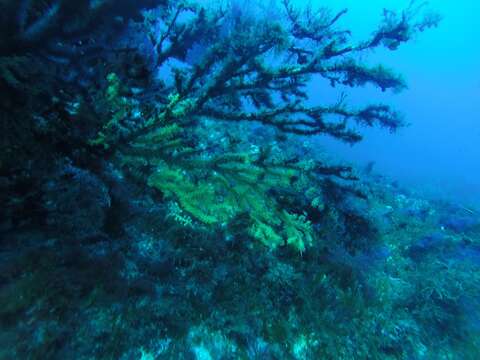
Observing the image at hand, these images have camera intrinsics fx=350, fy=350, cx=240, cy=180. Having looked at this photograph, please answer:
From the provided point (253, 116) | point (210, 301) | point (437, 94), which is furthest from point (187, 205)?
point (437, 94)

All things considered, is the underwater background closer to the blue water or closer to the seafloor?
the seafloor

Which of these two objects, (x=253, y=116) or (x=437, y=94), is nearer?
(x=253, y=116)

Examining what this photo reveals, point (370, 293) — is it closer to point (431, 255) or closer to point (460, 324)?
point (460, 324)

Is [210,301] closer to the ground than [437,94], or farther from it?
farther from it

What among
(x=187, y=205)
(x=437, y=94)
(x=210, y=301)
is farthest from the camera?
(x=437, y=94)

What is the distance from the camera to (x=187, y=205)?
10.2 ft

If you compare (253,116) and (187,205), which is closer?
(187,205)

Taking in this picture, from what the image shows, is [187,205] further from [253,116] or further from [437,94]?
[437,94]

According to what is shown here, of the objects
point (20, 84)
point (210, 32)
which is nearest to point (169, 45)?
point (210, 32)

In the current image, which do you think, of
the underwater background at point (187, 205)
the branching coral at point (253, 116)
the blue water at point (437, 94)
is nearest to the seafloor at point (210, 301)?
the underwater background at point (187, 205)

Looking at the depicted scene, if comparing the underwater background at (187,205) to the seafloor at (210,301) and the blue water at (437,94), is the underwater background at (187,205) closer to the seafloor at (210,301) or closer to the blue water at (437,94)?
the seafloor at (210,301)

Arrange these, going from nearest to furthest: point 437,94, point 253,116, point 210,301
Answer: point 210,301 < point 253,116 < point 437,94

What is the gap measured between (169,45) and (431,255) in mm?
6625

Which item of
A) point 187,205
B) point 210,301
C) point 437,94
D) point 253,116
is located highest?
point 253,116
